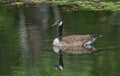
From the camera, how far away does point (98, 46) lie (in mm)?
21547

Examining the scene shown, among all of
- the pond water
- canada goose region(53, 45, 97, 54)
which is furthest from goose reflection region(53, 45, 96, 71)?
the pond water

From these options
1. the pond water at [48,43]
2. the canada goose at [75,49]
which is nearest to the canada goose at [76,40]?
the canada goose at [75,49]

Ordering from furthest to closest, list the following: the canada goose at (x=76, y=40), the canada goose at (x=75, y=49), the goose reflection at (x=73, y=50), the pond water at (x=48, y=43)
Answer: the canada goose at (x=76, y=40) → the canada goose at (x=75, y=49) → the goose reflection at (x=73, y=50) → the pond water at (x=48, y=43)

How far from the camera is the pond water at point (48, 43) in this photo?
17594 mm

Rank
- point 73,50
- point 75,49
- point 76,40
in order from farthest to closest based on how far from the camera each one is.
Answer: point 76,40, point 75,49, point 73,50

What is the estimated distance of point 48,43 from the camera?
881 inches

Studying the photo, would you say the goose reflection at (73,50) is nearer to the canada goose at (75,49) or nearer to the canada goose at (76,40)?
the canada goose at (75,49)

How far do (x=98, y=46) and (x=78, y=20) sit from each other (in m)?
7.48

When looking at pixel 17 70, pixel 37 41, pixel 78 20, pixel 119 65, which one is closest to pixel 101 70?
pixel 119 65

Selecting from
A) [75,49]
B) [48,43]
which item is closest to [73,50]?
[75,49]

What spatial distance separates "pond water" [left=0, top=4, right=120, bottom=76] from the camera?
17594 mm

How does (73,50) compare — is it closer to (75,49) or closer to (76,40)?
(75,49)

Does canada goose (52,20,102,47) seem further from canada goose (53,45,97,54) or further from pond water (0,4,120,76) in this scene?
pond water (0,4,120,76)

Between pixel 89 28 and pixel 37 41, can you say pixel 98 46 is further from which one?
pixel 89 28
